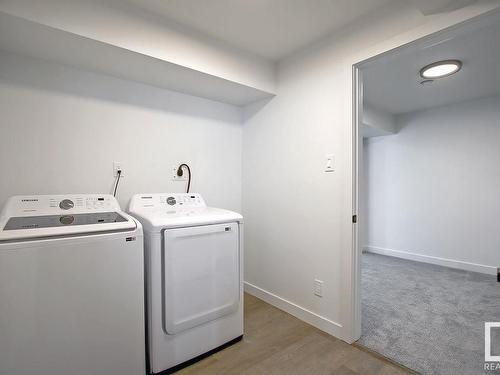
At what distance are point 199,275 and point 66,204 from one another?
969 mm

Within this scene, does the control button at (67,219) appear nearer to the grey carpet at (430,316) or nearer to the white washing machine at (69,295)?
the white washing machine at (69,295)

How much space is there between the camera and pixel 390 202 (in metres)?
4.04

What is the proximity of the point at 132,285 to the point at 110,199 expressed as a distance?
0.71 meters

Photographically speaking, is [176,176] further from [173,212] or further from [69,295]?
[69,295]

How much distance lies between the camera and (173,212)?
183cm

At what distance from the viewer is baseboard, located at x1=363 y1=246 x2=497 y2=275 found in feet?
10.5

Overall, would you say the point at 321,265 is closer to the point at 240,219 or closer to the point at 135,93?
the point at 240,219

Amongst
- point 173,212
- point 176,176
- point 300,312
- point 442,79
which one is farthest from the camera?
point 442,79

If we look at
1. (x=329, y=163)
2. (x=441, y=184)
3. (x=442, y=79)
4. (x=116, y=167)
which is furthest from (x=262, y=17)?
(x=441, y=184)

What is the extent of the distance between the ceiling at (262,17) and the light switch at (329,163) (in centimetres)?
93

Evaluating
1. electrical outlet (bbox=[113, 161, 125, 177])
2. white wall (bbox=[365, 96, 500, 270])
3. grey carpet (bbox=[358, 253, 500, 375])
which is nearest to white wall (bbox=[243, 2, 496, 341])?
grey carpet (bbox=[358, 253, 500, 375])

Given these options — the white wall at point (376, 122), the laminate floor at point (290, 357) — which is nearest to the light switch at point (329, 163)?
the laminate floor at point (290, 357)

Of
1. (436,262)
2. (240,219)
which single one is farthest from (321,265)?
(436,262)
